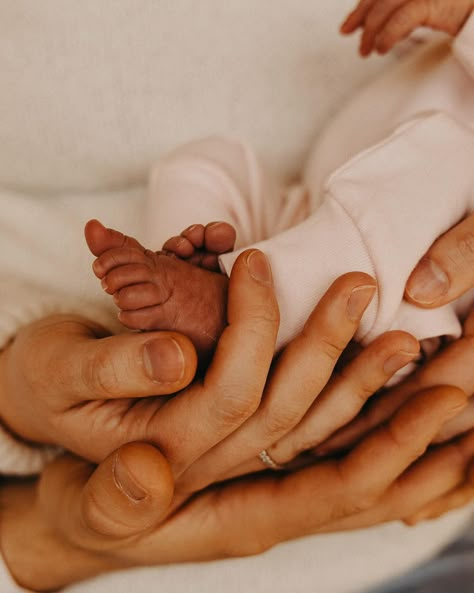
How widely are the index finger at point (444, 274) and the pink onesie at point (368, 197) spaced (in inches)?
0.5

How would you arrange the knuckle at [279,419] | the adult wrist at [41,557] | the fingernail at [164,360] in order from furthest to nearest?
the adult wrist at [41,557]
the knuckle at [279,419]
the fingernail at [164,360]

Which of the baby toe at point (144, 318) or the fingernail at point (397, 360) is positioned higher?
the fingernail at point (397, 360)

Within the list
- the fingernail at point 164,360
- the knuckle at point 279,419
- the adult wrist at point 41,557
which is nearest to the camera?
the fingernail at point 164,360

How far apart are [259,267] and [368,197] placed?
165mm

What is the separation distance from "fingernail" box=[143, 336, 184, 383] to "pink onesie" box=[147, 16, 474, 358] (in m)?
0.15

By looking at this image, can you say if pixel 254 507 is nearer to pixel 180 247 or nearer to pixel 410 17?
pixel 180 247

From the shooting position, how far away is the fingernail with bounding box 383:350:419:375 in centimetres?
62

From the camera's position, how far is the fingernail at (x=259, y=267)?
0.58 meters

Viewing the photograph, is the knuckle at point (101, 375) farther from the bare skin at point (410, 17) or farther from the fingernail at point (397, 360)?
the bare skin at point (410, 17)

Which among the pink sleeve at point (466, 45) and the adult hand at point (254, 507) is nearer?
the adult hand at point (254, 507)

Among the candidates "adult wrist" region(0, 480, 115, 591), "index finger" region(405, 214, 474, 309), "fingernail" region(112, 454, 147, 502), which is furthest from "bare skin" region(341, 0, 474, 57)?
"adult wrist" region(0, 480, 115, 591)

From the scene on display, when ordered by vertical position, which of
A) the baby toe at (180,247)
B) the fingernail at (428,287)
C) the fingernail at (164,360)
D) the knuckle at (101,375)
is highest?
the fingernail at (428,287)

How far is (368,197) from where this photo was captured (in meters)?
0.66

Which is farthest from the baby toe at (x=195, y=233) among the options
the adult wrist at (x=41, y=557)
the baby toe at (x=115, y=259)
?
the adult wrist at (x=41, y=557)
